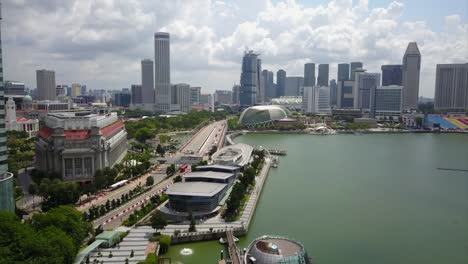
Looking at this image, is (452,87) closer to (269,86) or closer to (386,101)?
(386,101)

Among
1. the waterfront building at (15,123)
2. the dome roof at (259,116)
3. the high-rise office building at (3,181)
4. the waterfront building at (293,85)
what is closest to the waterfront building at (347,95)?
the waterfront building at (293,85)

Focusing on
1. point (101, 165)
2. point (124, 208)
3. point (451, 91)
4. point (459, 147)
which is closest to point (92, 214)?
point (124, 208)

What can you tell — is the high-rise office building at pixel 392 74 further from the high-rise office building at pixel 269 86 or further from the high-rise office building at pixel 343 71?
the high-rise office building at pixel 269 86

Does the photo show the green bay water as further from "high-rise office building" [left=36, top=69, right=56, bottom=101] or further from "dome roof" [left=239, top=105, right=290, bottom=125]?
"high-rise office building" [left=36, top=69, right=56, bottom=101]

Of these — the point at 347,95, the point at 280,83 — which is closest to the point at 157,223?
the point at 347,95

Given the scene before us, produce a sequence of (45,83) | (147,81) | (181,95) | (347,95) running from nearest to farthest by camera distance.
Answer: (45,83)
(147,81)
(181,95)
(347,95)

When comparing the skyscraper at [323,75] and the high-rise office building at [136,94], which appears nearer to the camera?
the high-rise office building at [136,94]
